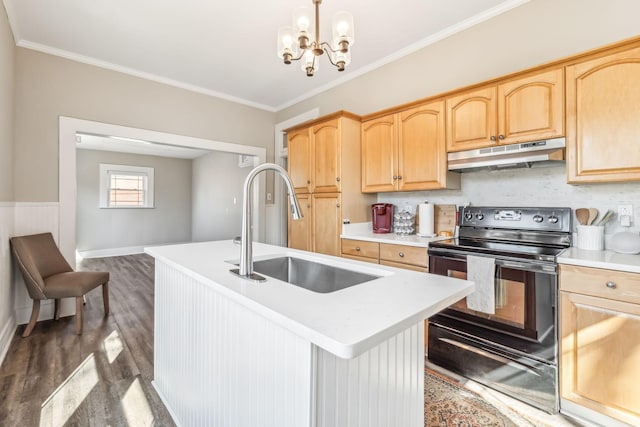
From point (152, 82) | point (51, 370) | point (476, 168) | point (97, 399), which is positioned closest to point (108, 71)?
point (152, 82)

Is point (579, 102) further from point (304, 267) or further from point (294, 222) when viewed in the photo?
point (294, 222)

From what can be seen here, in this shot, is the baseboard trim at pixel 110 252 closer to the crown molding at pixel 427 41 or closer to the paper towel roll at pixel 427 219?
the crown molding at pixel 427 41

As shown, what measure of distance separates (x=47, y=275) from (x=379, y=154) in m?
3.33

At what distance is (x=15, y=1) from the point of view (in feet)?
7.52

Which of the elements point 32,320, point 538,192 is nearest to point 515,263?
point 538,192

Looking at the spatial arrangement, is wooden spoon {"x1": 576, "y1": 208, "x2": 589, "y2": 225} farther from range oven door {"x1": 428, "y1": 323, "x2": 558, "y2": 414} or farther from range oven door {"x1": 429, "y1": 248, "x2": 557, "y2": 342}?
range oven door {"x1": 428, "y1": 323, "x2": 558, "y2": 414}

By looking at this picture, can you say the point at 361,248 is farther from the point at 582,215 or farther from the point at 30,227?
the point at 30,227

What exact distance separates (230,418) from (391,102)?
2953 millimetres

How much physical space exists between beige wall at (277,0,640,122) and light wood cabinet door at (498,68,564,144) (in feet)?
1.17

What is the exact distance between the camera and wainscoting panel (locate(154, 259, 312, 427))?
0.81 meters

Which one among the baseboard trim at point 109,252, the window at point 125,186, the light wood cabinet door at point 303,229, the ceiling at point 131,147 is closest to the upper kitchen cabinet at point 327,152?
the light wood cabinet door at point 303,229

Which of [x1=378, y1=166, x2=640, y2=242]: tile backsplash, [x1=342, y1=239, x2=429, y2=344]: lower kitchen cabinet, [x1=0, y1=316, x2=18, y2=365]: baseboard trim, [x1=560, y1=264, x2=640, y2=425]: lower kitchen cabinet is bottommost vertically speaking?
[x1=0, y1=316, x2=18, y2=365]: baseboard trim

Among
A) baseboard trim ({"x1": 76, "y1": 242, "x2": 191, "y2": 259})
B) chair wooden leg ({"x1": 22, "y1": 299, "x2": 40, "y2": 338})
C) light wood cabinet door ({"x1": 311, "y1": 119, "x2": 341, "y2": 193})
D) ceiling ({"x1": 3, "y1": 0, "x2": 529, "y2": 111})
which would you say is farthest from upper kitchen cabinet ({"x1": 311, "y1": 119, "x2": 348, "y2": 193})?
baseboard trim ({"x1": 76, "y1": 242, "x2": 191, "y2": 259})

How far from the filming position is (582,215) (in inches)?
76.6
